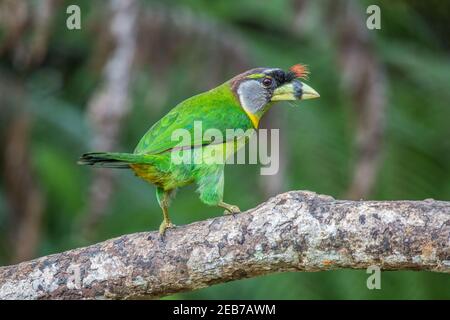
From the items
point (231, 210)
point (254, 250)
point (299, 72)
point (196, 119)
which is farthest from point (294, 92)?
point (254, 250)

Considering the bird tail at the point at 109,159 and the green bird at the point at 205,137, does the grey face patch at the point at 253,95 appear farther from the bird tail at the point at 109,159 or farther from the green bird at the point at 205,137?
the bird tail at the point at 109,159

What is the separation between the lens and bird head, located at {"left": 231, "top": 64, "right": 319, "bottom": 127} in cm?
418

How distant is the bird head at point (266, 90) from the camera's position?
4180 millimetres

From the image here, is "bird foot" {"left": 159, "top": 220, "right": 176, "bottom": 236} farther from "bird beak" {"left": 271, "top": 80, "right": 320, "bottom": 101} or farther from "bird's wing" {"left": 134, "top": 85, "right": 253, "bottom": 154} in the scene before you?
"bird beak" {"left": 271, "top": 80, "right": 320, "bottom": 101}

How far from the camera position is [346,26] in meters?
6.45

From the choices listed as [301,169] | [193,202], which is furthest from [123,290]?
[193,202]

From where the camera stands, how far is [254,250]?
10.8ft

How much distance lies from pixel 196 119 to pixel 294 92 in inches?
19.2

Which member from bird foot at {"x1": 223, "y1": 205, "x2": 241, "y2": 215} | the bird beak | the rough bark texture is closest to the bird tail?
the rough bark texture

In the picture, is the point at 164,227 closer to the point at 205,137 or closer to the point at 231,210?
the point at 231,210

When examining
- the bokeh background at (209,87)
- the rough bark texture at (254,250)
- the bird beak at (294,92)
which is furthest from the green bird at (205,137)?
the bokeh background at (209,87)

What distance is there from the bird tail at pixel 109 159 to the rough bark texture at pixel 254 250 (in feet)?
0.89

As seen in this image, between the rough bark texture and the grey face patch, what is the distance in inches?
31.9

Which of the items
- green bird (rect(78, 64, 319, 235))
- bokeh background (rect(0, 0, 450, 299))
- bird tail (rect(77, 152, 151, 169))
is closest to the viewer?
bird tail (rect(77, 152, 151, 169))
